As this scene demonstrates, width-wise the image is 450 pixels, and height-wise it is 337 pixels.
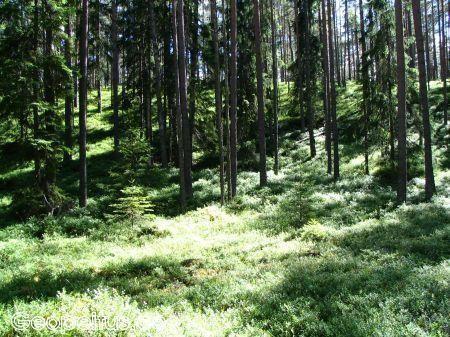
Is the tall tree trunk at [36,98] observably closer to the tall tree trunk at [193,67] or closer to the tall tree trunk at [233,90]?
the tall tree trunk at [233,90]

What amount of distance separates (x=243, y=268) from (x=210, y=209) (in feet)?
26.2

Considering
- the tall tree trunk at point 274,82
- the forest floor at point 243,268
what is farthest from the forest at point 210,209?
the tall tree trunk at point 274,82

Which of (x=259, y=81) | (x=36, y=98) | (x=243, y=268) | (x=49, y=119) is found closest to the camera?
Answer: (x=243, y=268)

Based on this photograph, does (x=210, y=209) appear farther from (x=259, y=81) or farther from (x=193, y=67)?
(x=193, y=67)

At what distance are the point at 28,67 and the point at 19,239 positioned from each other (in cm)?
677

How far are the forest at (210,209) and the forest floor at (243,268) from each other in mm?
52


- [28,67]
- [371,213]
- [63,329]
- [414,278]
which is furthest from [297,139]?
[63,329]

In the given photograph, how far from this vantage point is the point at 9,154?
598 inches

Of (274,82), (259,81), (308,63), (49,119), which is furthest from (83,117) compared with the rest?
(308,63)

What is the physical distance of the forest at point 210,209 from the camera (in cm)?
701

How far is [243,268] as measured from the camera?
→ 32.9ft

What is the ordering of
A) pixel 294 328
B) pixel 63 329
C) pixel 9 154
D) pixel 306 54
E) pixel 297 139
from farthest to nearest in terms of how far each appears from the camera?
pixel 297 139 < pixel 306 54 < pixel 9 154 < pixel 294 328 < pixel 63 329

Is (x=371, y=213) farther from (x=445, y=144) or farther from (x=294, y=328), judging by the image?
(x=445, y=144)

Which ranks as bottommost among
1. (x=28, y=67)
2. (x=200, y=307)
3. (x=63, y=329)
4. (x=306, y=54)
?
(x=200, y=307)
